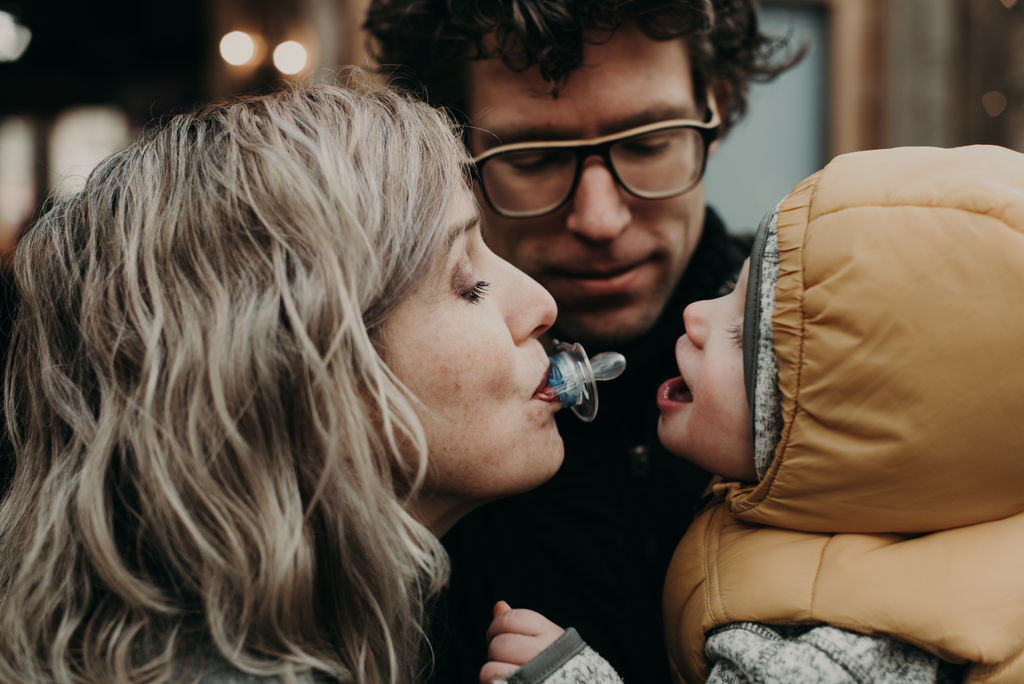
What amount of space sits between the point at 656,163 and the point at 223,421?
1.23 meters

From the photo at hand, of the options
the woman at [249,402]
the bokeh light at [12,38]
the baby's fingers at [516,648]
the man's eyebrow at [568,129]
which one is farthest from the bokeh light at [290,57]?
the baby's fingers at [516,648]

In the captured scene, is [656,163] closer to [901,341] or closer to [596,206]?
[596,206]

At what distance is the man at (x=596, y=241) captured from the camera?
173 cm

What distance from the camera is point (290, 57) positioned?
3885 mm

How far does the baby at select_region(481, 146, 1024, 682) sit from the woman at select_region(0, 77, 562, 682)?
13.3 inches

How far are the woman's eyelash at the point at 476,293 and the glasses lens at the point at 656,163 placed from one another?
0.66 metres

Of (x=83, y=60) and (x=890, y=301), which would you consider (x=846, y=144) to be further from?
(x=83, y=60)

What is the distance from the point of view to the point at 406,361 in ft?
4.29

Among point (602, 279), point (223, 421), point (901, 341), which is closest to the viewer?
point (223, 421)

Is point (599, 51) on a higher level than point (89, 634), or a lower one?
higher

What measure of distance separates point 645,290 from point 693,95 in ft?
1.89

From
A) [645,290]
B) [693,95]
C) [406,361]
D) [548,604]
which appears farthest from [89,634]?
[693,95]

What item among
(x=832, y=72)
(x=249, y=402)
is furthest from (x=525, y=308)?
(x=832, y=72)

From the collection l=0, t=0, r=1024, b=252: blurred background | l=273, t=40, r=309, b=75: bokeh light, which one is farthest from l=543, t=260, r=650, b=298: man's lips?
l=273, t=40, r=309, b=75: bokeh light
